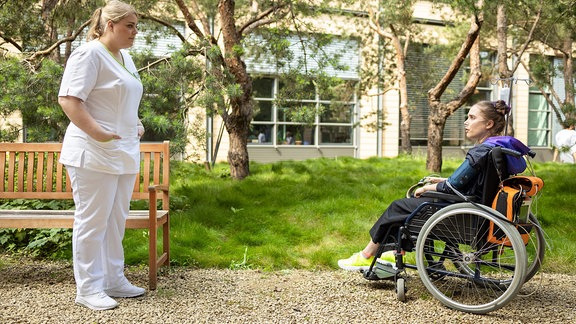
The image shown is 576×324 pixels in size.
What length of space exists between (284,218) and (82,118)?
11.3 feet

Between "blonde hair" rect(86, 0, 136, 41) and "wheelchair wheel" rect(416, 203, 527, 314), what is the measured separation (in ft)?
7.60

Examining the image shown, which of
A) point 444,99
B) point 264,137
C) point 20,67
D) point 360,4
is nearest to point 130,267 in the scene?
point 20,67

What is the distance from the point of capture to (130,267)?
5016mm

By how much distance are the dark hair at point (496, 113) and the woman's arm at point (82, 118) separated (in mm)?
2418

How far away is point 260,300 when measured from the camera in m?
4.02

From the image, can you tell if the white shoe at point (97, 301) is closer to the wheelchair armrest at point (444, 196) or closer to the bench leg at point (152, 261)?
the bench leg at point (152, 261)

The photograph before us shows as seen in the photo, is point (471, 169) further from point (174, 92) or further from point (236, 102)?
point (236, 102)

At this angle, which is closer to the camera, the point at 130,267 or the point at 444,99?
the point at 130,267

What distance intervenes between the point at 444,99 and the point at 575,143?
33.1 ft

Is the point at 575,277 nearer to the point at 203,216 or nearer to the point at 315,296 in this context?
the point at 315,296

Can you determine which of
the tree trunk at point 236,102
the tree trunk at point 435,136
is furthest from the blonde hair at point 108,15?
the tree trunk at point 435,136

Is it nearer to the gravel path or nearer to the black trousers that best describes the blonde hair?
the gravel path

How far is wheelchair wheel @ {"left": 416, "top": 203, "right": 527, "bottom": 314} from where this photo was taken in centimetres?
352

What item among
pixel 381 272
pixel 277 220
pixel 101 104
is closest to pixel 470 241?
pixel 381 272
